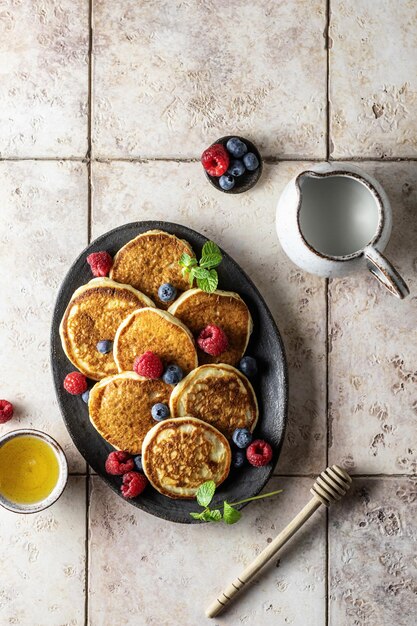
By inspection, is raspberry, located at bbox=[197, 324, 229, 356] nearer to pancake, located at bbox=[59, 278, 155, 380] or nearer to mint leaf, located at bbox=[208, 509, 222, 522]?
pancake, located at bbox=[59, 278, 155, 380]

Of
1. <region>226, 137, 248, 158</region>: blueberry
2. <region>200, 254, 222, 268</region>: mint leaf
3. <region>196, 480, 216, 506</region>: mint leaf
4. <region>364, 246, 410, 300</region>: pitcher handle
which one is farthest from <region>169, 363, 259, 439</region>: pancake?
<region>226, 137, 248, 158</region>: blueberry

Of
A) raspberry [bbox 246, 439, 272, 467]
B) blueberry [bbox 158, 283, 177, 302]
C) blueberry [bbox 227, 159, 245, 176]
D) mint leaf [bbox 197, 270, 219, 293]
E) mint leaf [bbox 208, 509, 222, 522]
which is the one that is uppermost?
blueberry [bbox 227, 159, 245, 176]

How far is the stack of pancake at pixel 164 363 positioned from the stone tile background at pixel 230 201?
0.15 m

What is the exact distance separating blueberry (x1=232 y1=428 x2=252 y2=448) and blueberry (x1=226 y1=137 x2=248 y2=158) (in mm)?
646

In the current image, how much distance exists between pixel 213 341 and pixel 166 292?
0.16m

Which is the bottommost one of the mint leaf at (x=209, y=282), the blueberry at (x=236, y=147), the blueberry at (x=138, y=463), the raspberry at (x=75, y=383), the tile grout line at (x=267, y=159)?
the blueberry at (x=138, y=463)

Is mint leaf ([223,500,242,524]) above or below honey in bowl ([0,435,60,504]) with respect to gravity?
below

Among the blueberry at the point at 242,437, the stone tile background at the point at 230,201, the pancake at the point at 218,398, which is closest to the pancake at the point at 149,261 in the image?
the stone tile background at the point at 230,201

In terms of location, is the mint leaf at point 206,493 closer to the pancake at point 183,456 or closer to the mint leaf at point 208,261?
the pancake at point 183,456

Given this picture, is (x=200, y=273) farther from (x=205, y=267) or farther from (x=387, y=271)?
(x=387, y=271)

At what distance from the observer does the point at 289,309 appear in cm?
193

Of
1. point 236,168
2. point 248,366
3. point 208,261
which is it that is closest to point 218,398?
point 248,366

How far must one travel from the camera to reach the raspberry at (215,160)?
6.06 feet

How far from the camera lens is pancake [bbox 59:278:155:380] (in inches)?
70.6
